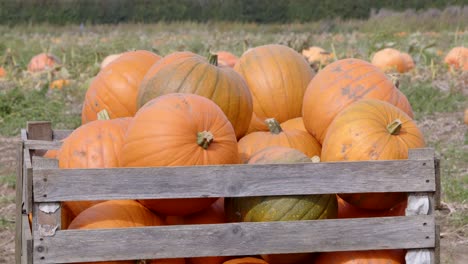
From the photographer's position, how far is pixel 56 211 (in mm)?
2705

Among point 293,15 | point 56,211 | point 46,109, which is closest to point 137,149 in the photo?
point 56,211

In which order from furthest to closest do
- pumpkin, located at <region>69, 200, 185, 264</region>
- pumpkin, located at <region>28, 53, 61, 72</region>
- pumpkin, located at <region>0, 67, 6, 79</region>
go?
pumpkin, located at <region>28, 53, 61, 72</region>, pumpkin, located at <region>0, 67, 6, 79</region>, pumpkin, located at <region>69, 200, 185, 264</region>

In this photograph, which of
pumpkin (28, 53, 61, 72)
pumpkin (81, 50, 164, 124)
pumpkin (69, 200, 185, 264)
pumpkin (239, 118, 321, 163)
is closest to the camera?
pumpkin (69, 200, 185, 264)

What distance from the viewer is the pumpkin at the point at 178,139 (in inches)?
118

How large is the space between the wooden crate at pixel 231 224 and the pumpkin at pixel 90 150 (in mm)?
329

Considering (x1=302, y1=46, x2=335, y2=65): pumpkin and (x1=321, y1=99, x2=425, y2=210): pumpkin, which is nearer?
(x1=321, y1=99, x2=425, y2=210): pumpkin

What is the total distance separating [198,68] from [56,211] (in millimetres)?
1181

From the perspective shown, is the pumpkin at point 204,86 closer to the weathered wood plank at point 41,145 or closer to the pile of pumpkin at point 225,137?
the pile of pumpkin at point 225,137

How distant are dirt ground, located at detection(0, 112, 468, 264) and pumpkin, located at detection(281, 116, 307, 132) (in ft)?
4.50

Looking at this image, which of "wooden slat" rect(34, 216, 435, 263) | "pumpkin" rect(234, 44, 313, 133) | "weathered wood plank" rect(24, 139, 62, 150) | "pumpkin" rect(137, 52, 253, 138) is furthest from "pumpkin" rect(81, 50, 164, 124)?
"wooden slat" rect(34, 216, 435, 263)

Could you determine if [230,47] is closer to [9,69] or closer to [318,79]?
[9,69]

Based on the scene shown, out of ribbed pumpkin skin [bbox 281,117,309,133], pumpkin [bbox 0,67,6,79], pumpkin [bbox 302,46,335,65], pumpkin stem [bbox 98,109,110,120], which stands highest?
pumpkin stem [bbox 98,109,110,120]

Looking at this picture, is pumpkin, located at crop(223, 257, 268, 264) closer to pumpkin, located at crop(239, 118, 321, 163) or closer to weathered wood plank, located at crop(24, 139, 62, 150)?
pumpkin, located at crop(239, 118, 321, 163)

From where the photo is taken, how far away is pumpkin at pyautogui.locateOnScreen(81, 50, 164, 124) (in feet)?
12.9
